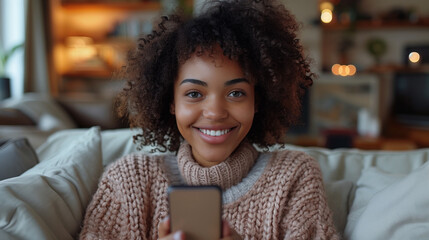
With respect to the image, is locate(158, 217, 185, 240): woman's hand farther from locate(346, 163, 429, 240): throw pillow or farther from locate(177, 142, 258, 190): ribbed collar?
locate(346, 163, 429, 240): throw pillow

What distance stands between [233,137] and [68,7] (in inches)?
164

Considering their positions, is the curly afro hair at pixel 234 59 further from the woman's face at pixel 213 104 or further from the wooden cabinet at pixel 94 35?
the wooden cabinet at pixel 94 35

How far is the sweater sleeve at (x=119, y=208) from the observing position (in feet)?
2.69

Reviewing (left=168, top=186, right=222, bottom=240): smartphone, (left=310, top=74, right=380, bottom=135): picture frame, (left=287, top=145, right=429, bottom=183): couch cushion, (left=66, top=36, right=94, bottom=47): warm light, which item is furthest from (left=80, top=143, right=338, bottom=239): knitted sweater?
(left=66, top=36, right=94, bottom=47): warm light

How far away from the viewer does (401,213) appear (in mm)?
745

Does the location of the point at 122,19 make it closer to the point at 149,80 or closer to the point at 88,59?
the point at 88,59

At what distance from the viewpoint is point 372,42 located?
14.3ft

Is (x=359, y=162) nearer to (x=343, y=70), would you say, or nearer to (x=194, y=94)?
(x=194, y=94)

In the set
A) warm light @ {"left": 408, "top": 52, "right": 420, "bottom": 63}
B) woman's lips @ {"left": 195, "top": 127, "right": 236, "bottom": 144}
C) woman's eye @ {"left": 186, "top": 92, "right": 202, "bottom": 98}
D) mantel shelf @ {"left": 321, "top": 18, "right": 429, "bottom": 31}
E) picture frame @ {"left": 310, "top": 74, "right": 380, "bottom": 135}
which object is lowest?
picture frame @ {"left": 310, "top": 74, "right": 380, "bottom": 135}

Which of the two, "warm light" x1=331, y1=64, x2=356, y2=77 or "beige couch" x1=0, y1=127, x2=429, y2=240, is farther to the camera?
"warm light" x1=331, y1=64, x2=356, y2=77

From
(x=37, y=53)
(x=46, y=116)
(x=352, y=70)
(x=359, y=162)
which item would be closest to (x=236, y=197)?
(x=359, y=162)

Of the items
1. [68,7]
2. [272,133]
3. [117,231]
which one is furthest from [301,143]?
[68,7]

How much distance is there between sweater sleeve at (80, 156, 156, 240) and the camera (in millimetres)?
821

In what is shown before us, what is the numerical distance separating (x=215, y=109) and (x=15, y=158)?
1.84 feet
